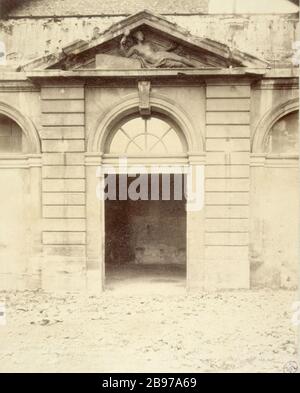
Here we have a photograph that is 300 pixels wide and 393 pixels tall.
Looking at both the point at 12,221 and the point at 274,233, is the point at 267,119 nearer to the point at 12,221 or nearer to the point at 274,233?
the point at 274,233

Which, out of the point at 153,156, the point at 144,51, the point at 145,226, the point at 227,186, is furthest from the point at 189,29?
the point at 145,226

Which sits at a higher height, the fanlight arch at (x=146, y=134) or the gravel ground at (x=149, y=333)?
the fanlight arch at (x=146, y=134)

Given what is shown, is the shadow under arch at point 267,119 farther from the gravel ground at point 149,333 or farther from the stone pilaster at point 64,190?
the stone pilaster at point 64,190

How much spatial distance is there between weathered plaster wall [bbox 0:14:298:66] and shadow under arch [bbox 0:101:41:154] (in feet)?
4.54

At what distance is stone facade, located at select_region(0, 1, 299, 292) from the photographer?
9.97 meters

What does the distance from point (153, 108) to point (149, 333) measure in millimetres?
4924

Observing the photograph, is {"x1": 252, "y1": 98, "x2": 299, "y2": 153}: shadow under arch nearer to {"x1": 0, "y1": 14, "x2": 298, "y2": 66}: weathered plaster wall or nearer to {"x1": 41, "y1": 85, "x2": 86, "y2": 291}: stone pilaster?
{"x1": 0, "y1": 14, "x2": 298, "y2": 66}: weathered plaster wall

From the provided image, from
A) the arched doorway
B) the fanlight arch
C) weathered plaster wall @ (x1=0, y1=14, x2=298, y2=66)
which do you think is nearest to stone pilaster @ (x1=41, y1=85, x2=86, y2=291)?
the fanlight arch

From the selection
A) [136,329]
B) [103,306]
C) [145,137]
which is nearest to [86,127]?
[145,137]

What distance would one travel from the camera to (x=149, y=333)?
7.43 metres

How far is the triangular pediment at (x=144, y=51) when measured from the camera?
980 cm

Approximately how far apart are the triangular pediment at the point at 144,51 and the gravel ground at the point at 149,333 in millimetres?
4789

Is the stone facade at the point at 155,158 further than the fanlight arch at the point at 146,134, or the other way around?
the fanlight arch at the point at 146,134

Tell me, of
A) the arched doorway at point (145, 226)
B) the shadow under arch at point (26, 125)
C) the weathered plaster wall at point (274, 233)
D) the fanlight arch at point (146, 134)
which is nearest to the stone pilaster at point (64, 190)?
the shadow under arch at point (26, 125)
